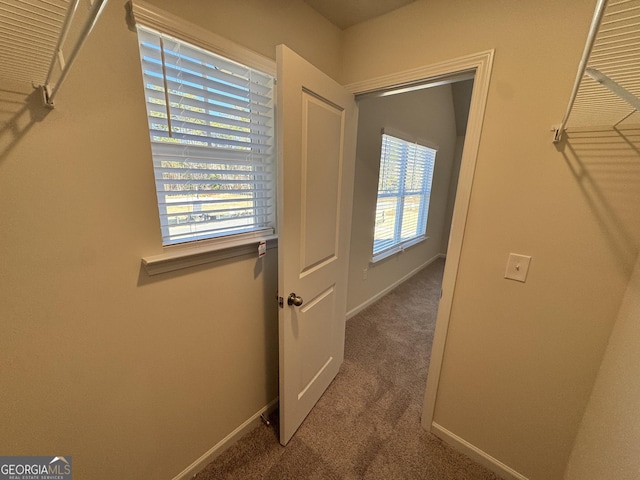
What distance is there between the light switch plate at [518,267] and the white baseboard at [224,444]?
1.57 meters

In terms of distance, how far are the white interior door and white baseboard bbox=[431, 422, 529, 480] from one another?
0.76 m

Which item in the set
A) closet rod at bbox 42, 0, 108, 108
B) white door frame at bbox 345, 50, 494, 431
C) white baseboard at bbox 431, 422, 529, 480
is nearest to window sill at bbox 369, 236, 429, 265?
white door frame at bbox 345, 50, 494, 431

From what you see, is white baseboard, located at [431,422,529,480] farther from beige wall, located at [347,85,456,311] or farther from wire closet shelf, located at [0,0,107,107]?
wire closet shelf, located at [0,0,107,107]

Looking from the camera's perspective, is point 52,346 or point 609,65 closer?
point 609,65

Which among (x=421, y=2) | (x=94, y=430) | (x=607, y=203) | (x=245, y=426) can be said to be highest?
(x=421, y=2)

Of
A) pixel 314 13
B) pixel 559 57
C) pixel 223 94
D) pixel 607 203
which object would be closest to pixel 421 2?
pixel 314 13

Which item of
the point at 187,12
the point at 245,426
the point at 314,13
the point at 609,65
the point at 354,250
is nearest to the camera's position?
the point at 609,65

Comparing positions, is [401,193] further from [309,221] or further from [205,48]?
[205,48]

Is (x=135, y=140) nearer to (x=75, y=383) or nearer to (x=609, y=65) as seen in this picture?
(x=75, y=383)

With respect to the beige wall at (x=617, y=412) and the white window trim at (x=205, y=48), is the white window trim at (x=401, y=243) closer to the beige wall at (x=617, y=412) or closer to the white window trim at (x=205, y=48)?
the white window trim at (x=205, y=48)

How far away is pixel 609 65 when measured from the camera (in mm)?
637

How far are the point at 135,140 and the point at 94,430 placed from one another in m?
1.08

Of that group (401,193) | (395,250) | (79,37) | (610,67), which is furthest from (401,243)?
(79,37)

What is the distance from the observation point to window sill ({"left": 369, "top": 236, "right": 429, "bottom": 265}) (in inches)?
113
